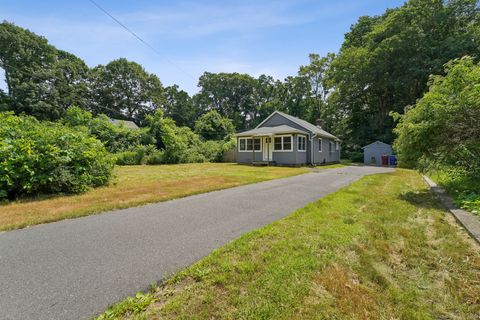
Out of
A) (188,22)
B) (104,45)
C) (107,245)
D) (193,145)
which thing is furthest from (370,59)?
(107,245)

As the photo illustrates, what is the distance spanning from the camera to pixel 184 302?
2.12m

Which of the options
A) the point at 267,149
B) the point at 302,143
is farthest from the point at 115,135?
the point at 302,143

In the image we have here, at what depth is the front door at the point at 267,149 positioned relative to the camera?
1921 centimetres

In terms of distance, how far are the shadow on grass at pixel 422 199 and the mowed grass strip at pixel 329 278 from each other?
153cm

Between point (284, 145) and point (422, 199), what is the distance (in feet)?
41.4

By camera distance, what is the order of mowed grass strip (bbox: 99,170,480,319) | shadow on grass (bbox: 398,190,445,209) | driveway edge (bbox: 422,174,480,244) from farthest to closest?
shadow on grass (bbox: 398,190,445,209)
driveway edge (bbox: 422,174,480,244)
mowed grass strip (bbox: 99,170,480,319)

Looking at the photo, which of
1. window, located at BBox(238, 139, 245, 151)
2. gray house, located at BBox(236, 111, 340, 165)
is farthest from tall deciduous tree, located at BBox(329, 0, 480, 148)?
window, located at BBox(238, 139, 245, 151)

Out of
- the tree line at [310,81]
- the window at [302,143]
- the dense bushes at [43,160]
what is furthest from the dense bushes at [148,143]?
the tree line at [310,81]

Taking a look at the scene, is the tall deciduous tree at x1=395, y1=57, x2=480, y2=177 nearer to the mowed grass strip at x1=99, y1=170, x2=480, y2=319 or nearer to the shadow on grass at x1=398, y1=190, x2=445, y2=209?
the shadow on grass at x1=398, y1=190, x2=445, y2=209

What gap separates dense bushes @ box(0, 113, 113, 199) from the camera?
19.1ft

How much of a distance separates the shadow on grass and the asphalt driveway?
3.02m

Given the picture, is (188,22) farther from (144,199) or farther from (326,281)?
(326,281)

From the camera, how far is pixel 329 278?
8.18 ft

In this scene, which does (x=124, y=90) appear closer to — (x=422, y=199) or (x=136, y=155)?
(x=136, y=155)
